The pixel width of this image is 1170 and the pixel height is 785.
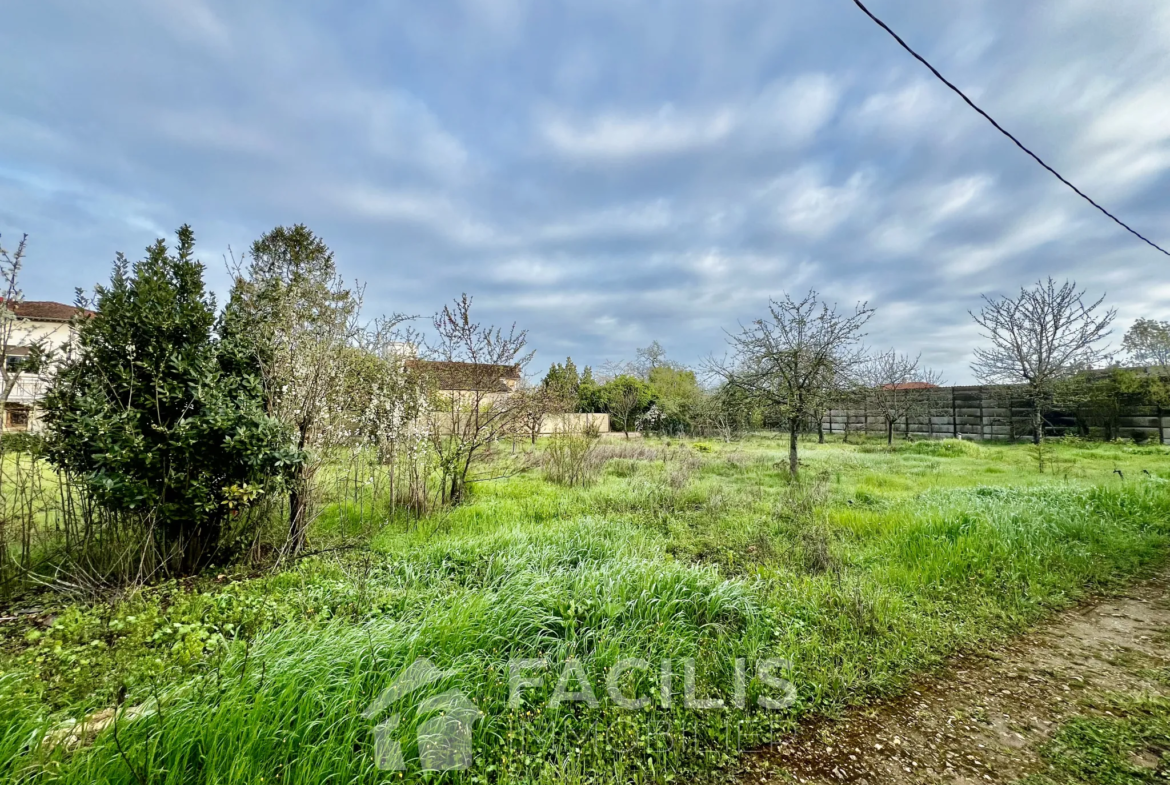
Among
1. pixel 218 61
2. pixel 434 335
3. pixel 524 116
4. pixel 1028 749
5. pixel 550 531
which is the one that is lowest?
pixel 1028 749

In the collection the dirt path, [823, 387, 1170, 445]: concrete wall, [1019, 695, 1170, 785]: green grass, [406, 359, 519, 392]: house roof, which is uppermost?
[406, 359, 519, 392]: house roof

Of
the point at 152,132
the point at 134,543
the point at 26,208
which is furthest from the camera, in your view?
the point at 152,132

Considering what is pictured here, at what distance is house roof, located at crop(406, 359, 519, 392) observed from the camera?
674cm

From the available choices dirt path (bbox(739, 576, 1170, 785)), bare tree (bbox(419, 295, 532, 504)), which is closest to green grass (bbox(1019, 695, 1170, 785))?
dirt path (bbox(739, 576, 1170, 785))

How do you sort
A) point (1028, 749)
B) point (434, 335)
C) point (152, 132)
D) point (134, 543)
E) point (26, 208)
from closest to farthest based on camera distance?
point (1028, 749) → point (134, 543) → point (26, 208) → point (152, 132) → point (434, 335)

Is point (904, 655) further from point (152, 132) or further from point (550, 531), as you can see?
point (152, 132)

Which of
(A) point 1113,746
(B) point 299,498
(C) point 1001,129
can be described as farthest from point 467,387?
(A) point 1113,746

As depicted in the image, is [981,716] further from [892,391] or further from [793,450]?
[892,391]

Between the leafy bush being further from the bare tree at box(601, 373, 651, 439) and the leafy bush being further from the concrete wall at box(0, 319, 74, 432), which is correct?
the bare tree at box(601, 373, 651, 439)

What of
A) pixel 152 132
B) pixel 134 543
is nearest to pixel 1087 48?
pixel 134 543

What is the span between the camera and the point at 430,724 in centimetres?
181

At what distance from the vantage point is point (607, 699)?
2.16m

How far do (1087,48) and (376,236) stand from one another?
11.8 metres

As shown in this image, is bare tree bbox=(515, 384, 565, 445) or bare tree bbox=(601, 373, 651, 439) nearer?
bare tree bbox=(515, 384, 565, 445)
